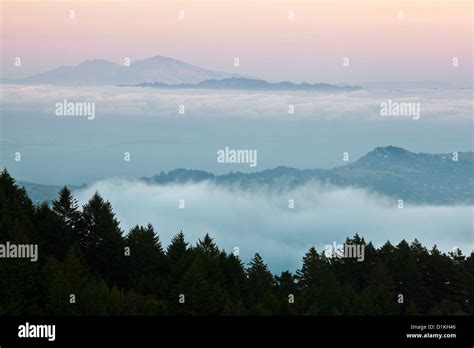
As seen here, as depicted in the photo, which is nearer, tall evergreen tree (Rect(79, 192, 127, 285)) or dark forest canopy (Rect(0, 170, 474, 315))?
dark forest canopy (Rect(0, 170, 474, 315))

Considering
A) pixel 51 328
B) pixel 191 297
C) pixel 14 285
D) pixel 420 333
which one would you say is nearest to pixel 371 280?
pixel 191 297

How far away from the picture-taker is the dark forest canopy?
63406 mm

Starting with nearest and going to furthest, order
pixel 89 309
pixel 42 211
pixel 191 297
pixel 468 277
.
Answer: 1. pixel 89 309
2. pixel 191 297
3. pixel 42 211
4. pixel 468 277

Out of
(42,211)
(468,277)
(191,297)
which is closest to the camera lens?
(191,297)

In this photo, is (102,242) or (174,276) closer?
(174,276)

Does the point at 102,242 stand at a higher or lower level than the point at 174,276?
higher

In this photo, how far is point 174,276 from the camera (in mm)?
80250

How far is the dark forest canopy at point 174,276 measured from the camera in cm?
6341

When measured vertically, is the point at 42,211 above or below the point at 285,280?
above

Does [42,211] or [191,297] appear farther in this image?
[42,211]

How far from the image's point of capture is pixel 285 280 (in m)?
99.3

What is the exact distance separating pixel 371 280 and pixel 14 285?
165ft

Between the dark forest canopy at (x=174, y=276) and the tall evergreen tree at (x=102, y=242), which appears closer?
the dark forest canopy at (x=174, y=276)

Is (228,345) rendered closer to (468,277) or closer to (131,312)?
(131,312)
